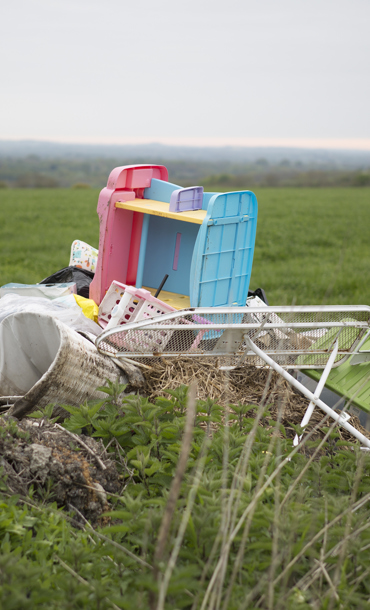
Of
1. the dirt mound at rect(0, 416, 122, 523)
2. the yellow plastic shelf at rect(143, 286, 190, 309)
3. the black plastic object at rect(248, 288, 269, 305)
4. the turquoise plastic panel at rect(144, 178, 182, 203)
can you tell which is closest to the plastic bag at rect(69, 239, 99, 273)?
the yellow plastic shelf at rect(143, 286, 190, 309)

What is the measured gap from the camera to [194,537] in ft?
5.61

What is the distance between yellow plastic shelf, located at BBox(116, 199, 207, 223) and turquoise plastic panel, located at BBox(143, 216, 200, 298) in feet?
1.03

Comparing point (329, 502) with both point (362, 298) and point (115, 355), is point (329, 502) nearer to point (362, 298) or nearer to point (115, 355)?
point (115, 355)

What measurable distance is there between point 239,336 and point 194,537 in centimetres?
172

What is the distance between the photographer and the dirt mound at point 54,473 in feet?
7.54

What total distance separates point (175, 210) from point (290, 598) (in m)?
2.96

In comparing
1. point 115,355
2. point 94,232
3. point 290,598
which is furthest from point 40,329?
point 94,232

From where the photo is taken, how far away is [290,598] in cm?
156

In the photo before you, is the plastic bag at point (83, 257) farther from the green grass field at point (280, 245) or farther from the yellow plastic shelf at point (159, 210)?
the green grass field at point (280, 245)

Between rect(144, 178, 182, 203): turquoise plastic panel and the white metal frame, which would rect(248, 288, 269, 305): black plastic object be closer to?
rect(144, 178, 182, 203): turquoise plastic panel

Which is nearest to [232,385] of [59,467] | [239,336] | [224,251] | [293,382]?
[239,336]

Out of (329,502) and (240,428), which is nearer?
(329,502)

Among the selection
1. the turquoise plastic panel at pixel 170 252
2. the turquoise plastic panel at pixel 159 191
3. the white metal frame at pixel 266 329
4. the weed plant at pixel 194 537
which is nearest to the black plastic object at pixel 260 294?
the turquoise plastic panel at pixel 170 252

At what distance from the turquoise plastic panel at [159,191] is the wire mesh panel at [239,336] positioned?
1.40 m
